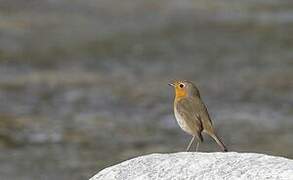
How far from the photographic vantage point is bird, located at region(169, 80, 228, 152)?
7.55 meters

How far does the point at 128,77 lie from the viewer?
18.2m

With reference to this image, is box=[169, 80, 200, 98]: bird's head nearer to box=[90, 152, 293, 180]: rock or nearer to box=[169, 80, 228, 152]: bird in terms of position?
box=[169, 80, 228, 152]: bird

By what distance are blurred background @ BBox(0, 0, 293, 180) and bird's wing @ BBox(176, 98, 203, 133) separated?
15.2 feet

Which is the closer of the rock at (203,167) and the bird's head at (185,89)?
the rock at (203,167)

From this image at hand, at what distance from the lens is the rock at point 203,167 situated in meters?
6.24

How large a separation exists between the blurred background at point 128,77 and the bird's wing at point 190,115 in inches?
182

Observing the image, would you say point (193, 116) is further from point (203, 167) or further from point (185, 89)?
point (203, 167)

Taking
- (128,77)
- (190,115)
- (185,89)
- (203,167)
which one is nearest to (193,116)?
(190,115)

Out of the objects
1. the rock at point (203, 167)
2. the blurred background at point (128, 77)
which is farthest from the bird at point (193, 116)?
the blurred background at point (128, 77)

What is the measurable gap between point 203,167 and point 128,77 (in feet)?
38.8

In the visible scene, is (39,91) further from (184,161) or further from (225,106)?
(184,161)

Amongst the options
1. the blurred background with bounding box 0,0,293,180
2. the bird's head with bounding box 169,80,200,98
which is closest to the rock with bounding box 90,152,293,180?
the bird's head with bounding box 169,80,200,98

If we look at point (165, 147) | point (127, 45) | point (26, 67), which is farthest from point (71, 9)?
point (165, 147)

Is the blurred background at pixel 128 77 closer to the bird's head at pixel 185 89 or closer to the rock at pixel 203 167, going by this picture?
the bird's head at pixel 185 89
